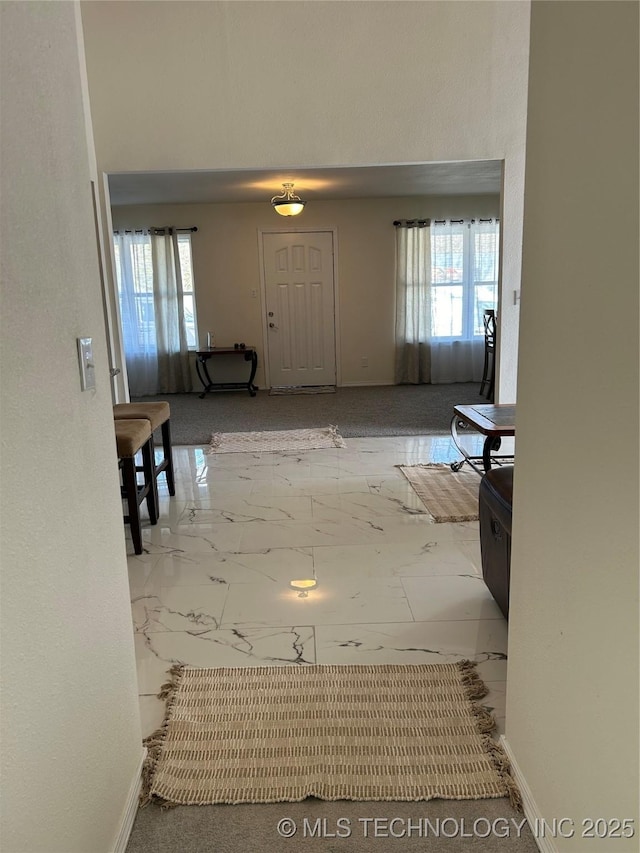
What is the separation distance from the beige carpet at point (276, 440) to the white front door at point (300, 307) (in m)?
2.63

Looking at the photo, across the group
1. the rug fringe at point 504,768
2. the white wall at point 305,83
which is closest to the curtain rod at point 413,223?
the white wall at point 305,83

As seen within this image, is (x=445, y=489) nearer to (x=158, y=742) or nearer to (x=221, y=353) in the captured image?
(x=158, y=742)

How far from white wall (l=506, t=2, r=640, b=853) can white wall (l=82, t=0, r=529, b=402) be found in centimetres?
319

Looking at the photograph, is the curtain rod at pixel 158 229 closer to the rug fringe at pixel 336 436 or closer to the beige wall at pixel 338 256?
the beige wall at pixel 338 256

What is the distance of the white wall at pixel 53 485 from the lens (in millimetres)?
894

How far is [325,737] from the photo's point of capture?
1677 mm

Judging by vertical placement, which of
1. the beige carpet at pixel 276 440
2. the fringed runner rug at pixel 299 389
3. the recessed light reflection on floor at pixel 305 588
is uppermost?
the fringed runner rug at pixel 299 389

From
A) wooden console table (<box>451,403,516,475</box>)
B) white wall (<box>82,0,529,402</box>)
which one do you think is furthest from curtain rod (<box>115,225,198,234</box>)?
wooden console table (<box>451,403,516,475</box>)

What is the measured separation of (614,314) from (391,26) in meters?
3.96

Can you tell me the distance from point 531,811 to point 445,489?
8.17ft

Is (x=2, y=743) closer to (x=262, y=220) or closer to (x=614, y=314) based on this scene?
(x=614, y=314)

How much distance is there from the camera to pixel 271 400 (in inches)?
288

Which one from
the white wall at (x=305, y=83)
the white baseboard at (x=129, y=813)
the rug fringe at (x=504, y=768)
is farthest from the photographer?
the white wall at (x=305, y=83)

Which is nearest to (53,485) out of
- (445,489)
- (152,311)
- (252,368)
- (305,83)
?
(445,489)
